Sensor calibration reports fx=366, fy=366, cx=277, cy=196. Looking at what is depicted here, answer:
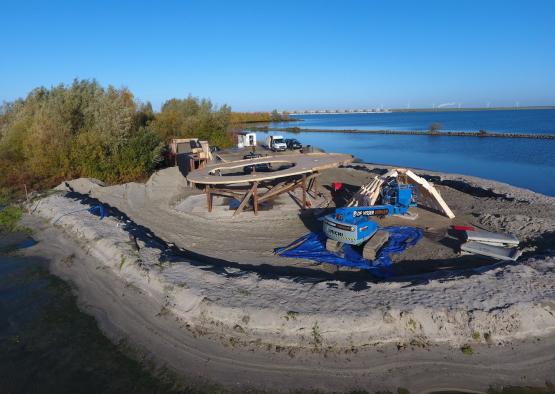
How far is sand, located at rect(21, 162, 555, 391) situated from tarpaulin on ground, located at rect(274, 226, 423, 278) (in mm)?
409

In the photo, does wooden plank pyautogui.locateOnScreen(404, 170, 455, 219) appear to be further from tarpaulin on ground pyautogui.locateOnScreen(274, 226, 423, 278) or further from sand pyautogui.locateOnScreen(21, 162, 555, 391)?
tarpaulin on ground pyautogui.locateOnScreen(274, 226, 423, 278)

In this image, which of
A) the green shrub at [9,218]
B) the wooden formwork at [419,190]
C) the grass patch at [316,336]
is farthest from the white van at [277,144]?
the grass patch at [316,336]

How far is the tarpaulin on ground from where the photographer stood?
36.0 ft

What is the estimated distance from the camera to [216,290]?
9.35m

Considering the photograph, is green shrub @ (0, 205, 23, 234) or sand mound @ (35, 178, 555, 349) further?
green shrub @ (0, 205, 23, 234)

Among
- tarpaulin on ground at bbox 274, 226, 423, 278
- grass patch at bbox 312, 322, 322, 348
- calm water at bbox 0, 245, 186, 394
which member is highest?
tarpaulin on ground at bbox 274, 226, 423, 278

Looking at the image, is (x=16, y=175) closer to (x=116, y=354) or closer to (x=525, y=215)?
(x=116, y=354)

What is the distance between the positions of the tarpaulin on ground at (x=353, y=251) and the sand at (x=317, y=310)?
409mm

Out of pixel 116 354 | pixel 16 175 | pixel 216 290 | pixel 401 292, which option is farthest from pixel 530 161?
pixel 16 175

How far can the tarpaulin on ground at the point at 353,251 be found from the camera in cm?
1098

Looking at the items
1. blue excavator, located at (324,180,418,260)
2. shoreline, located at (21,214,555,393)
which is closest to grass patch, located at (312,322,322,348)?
shoreline, located at (21,214,555,393)

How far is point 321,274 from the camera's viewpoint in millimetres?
10742

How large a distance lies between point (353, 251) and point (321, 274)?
1690 mm

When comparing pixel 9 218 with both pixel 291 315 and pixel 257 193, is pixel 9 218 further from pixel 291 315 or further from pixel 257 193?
pixel 291 315
